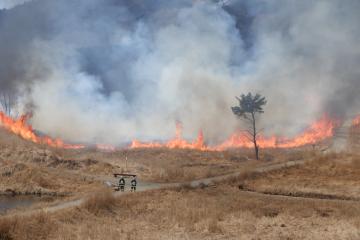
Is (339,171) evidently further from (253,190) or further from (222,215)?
(222,215)

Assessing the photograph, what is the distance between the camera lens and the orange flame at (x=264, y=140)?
8081 cm

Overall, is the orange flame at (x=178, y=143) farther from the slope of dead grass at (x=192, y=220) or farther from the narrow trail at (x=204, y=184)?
the slope of dead grass at (x=192, y=220)

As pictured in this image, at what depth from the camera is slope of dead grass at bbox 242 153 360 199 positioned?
110 feet

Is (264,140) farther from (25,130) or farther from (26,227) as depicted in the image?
(26,227)

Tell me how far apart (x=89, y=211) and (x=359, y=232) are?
1444cm

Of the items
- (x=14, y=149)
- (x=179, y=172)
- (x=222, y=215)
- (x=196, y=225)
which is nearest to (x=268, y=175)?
(x=179, y=172)

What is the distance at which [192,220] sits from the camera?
22047 mm

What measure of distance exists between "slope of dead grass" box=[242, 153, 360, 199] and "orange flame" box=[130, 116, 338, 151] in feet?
111

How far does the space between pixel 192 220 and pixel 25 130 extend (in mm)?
55423

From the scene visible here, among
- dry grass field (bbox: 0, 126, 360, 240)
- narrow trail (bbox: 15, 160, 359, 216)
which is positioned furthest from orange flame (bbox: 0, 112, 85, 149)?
narrow trail (bbox: 15, 160, 359, 216)

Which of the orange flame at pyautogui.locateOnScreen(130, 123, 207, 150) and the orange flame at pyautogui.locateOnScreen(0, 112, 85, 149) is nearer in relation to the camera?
the orange flame at pyautogui.locateOnScreen(0, 112, 85, 149)

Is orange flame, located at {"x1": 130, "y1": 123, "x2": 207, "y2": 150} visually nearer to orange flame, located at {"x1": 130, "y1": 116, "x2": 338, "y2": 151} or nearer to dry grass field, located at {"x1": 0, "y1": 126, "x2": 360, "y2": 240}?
orange flame, located at {"x1": 130, "y1": 116, "x2": 338, "y2": 151}

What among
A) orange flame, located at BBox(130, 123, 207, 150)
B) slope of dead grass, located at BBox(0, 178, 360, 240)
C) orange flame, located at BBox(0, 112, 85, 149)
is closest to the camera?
slope of dead grass, located at BBox(0, 178, 360, 240)

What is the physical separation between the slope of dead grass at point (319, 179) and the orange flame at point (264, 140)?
3391 cm
